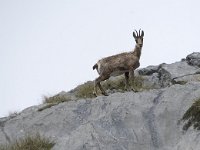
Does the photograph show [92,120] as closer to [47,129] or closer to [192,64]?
[47,129]

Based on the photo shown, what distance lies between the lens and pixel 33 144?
564 inches

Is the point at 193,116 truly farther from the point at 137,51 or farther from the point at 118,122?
the point at 137,51

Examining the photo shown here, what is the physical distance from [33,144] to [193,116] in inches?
169

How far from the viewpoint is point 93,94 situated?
17.5 m

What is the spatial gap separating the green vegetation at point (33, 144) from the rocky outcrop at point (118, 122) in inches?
10.1

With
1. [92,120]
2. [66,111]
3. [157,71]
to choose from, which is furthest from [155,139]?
[157,71]

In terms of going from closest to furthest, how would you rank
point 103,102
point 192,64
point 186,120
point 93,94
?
1. point 186,120
2. point 103,102
3. point 93,94
4. point 192,64

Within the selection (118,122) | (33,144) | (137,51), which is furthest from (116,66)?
(33,144)

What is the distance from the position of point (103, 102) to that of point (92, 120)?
101cm

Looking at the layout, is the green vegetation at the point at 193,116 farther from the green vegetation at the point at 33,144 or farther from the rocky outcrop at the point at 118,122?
the green vegetation at the point at 33,144

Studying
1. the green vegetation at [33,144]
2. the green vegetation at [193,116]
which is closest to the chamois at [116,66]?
the green vegetation at [33,144]

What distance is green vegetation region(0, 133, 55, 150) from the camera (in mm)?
14289

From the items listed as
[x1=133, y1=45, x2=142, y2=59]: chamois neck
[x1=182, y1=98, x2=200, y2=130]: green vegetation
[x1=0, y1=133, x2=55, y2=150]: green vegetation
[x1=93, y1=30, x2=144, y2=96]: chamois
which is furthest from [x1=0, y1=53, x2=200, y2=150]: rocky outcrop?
[x1=133, y1=45, x2=142, y2=59]: chamois neck

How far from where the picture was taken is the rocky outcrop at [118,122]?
1357 cm
